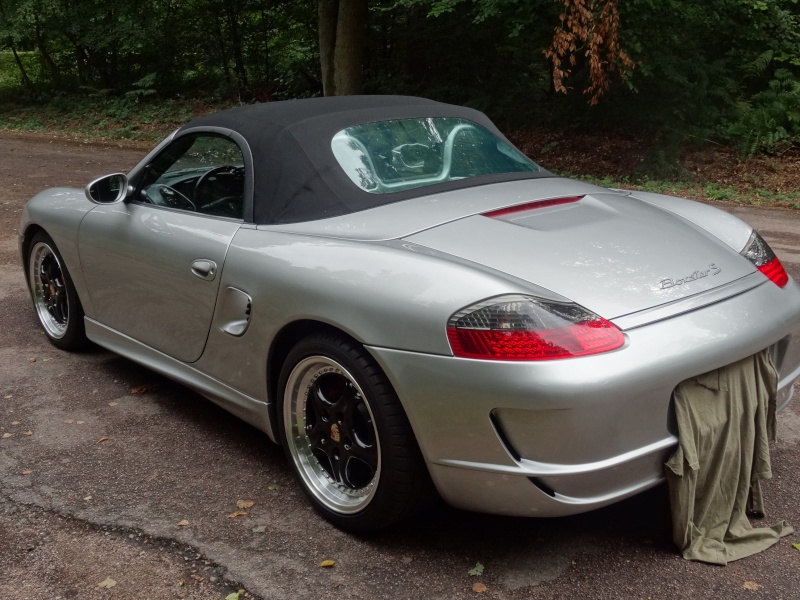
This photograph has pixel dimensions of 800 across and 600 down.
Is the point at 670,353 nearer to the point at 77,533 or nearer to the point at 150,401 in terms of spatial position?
the point at 77,533

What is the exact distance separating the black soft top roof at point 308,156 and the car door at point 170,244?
0.37 ft

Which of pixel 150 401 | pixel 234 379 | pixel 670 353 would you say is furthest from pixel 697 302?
pixel 150 401

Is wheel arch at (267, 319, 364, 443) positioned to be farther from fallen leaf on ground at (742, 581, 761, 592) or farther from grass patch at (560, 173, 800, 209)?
grass patch at (560, 173, 800, 209)

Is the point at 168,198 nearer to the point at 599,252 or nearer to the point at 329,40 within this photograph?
the point at 599,252

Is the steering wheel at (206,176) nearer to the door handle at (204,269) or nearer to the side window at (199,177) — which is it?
the side window at (199,177)

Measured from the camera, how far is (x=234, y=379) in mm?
3541

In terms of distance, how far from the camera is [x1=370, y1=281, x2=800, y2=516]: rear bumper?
99.0 inches

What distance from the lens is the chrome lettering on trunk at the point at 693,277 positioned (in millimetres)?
2838

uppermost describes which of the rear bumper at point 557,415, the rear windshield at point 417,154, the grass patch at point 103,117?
the rear windshield at point 417,154

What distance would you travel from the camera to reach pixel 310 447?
10.9 feet

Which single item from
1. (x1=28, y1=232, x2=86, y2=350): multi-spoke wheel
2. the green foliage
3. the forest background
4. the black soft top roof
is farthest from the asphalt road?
the green foliage

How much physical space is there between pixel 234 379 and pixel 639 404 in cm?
171

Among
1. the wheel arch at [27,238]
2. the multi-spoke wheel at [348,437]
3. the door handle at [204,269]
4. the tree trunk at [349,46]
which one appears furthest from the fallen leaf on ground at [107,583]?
the tree trunk at [349,46]

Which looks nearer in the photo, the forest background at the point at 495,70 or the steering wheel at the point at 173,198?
the steering wheel at the point at 173,198
